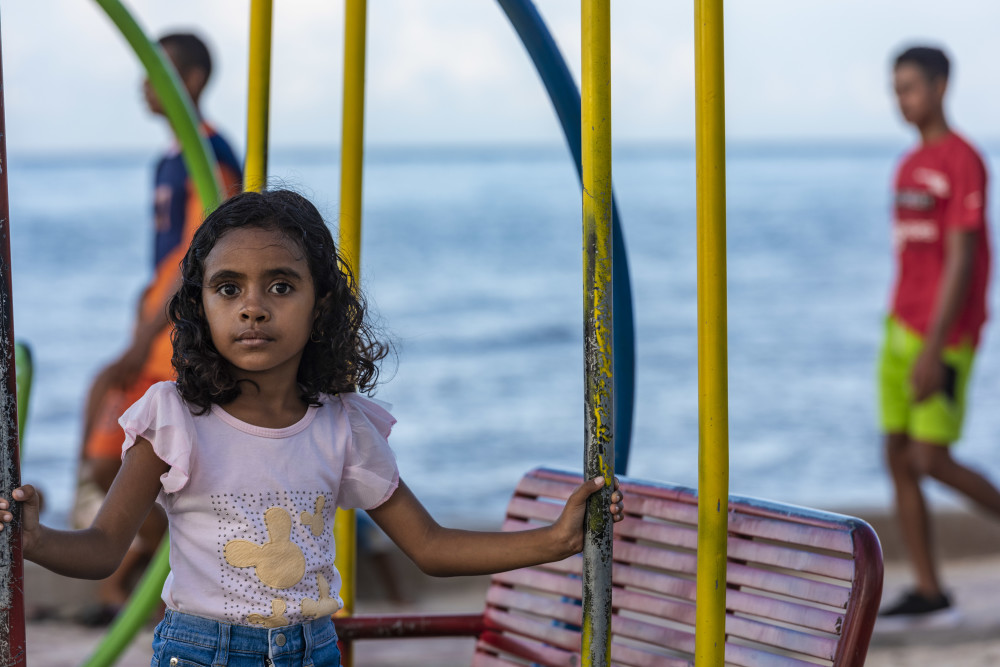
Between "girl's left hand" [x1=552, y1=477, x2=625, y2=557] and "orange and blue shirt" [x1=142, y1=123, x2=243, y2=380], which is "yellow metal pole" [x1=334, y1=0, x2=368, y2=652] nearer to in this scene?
"girl's left hand" [x1=552, y1=477, x2=625, y2=557]

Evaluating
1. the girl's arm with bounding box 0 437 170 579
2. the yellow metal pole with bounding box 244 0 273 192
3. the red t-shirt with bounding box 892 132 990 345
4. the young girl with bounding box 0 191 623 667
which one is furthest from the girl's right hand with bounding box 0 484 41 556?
the red t-shirt with bounding box 892 132 990 345

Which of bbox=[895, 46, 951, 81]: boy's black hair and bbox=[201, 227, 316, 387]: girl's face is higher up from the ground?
bbox=[895, 46, 951, 81]: boy's black hair

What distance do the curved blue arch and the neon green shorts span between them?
201cm

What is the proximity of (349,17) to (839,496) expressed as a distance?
630cm

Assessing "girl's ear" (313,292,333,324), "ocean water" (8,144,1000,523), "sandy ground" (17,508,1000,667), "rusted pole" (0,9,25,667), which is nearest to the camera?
"rusted pole" (0,9,25,667)

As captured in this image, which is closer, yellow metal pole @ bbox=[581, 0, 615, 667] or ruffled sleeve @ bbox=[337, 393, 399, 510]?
yellow metal pole @ bbox=[581, 0, 615, 667]

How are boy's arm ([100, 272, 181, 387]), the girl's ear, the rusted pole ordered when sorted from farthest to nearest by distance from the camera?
1. boy's arm ([100, 272, 181, 387])
2. the girl's ear
3. the rusted pole

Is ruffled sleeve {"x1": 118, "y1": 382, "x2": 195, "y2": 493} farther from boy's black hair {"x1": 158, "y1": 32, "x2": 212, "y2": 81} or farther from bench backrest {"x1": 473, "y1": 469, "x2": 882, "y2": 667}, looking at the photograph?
boy's black hair {"x1": 158, "y1": 32, "x2": 212, "y2": 81}

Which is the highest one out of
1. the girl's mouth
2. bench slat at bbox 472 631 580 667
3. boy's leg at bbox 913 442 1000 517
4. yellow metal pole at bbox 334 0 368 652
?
yellow metal pole at bbox 334 0 368 652

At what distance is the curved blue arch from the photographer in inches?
79.3

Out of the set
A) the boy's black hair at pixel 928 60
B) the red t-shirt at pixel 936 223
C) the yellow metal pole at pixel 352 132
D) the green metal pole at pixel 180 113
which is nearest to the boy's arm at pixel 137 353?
the green metal pole at pixel 180 113

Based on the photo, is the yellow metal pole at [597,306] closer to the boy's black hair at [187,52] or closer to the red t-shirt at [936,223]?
the red t-shirt at [936,223]

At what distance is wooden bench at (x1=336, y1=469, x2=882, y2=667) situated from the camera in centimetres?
172

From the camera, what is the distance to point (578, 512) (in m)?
1.53
